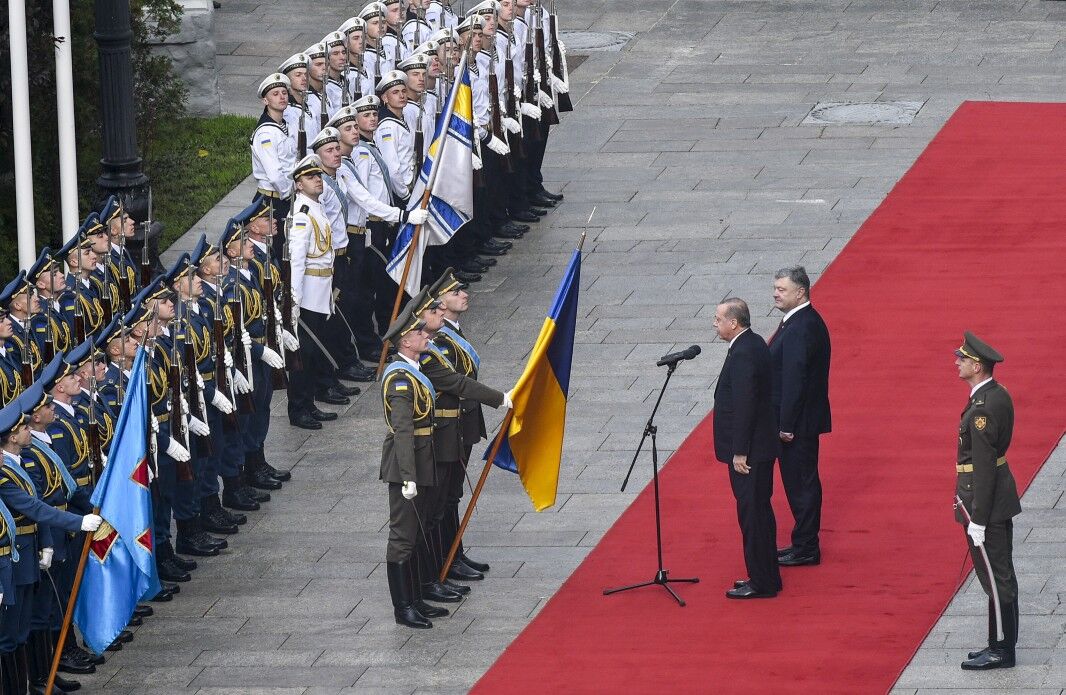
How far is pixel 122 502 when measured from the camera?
12055mm

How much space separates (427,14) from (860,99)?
16.8ft

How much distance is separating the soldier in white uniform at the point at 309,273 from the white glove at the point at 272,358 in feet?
3.49

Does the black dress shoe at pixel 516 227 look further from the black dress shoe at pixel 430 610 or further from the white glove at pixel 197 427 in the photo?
the black dress shoe at pixel 430 610

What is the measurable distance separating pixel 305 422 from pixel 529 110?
4785 mm

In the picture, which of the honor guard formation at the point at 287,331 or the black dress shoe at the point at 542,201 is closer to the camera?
the honor guard formation at the point at 287,331

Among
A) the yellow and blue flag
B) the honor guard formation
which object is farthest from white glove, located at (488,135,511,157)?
the yellow and blue flag

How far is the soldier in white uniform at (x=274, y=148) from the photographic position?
1706 cm

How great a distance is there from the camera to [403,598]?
41.7ft

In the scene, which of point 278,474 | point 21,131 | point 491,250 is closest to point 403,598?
point 278,474

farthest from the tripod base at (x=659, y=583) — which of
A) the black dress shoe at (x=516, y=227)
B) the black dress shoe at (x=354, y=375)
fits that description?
the black dress shoe at (x=516, y=227)

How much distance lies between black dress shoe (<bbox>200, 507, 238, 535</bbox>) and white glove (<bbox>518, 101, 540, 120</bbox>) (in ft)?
21.0

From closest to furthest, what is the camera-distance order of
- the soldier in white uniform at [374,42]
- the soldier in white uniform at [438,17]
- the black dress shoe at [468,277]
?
the black dress shoe at [468,277] < the soldier in white uniform at [374,42] < the soldier in white uniform at [438,17]

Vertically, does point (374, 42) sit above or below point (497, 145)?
above

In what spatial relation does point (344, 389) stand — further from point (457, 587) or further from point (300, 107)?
point (457, 587)
